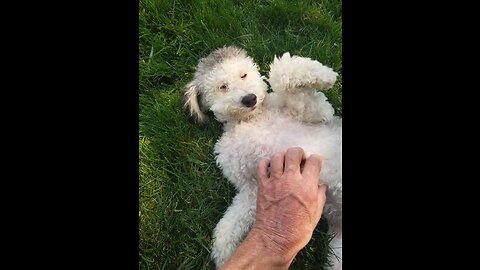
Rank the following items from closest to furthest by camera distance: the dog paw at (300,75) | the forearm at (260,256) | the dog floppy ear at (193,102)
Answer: the forearm at (260,256), the dog paw at (300,75), the dog floppy ear at (193,102)

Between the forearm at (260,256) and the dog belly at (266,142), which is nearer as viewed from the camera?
the forearm at (260,256)

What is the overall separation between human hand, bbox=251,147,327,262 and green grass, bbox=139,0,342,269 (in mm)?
195

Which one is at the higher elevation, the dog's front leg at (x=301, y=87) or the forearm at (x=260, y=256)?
the dog's front leg at (x=301, y=87)

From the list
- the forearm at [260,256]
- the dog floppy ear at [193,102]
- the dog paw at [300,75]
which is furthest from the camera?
the dog floppy ear at [193,102]

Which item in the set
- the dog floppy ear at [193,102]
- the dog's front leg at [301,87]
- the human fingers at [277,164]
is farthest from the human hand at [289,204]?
the dog floppy ear at [193,102]

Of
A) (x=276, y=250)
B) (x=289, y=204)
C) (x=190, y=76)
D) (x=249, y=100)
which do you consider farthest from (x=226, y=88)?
(x=276, y=250)

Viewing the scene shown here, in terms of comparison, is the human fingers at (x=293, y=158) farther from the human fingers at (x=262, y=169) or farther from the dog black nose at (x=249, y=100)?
the dog black nose at (x=249, y=100)

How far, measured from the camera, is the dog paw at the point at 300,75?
1563mm

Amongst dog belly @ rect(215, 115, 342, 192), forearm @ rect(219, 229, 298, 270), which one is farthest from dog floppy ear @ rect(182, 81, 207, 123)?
forearm @ rect(219, 229, 298, 270)

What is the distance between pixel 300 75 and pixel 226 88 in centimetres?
26

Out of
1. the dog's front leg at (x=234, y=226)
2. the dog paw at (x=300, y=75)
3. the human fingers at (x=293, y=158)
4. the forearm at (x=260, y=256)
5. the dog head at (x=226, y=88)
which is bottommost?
the dog's front leg at (x=234, y=226)

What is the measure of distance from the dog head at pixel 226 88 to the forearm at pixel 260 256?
0.43 metres

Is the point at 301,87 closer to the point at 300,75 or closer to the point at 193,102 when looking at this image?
the point at 300,75
